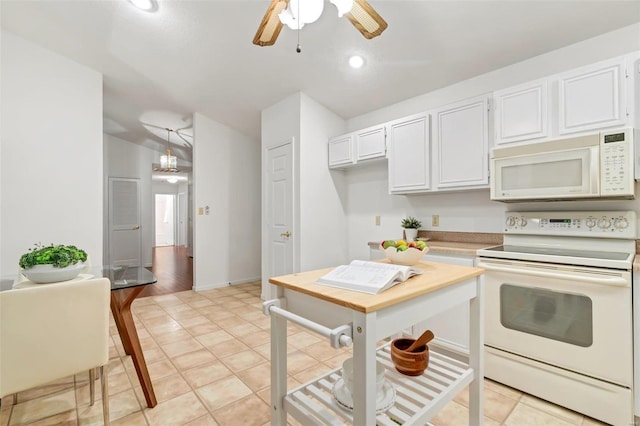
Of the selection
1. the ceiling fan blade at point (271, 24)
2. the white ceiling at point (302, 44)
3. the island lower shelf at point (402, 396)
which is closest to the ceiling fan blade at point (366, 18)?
the ceiling fan blade at point (271, 24)

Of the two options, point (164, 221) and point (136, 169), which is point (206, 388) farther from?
point (164, 221)

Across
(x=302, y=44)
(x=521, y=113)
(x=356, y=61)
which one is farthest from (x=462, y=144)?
(x=302, y=44)

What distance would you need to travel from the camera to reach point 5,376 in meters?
1.29

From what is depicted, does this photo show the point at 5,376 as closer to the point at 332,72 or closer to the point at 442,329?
the point at 442,329

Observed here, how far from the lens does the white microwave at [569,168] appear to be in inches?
70.3

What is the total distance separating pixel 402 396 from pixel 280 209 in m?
2.85

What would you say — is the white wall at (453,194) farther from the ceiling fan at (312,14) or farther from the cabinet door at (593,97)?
the ceiling fan at (312,14)

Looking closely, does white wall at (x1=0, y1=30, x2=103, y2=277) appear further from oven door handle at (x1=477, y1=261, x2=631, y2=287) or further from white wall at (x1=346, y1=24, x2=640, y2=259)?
oven door handle at (x1=477, y1=261, x2=631, y2=287)

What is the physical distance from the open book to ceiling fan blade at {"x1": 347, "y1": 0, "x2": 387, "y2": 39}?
50.1 inches

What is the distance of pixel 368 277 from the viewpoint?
1.18 meters

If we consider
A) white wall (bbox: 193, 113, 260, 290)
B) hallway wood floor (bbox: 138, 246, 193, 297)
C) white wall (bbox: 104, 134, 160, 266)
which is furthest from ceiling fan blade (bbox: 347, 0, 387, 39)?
white wall (bbox: 104, 134, 160, 266)

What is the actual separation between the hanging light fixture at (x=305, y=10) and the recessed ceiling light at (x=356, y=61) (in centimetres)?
132

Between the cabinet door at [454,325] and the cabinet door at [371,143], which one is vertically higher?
the cabinet door at [371,143]

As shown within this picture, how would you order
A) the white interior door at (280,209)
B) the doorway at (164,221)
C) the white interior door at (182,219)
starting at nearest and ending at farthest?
the white interior door at (280,209) → the white interior door at (182,219) → the doorway at (164,221)
